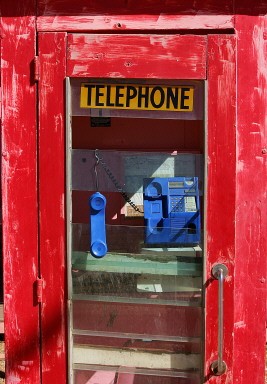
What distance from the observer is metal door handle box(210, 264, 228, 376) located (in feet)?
7.91

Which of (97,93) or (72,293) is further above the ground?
(97,93)

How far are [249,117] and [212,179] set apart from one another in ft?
0.98

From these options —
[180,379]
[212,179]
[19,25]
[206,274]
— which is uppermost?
[19,25]

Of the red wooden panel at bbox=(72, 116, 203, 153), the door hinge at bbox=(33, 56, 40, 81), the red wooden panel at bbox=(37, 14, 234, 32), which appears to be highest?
the red wooden panel at bbox=(37, 14, 234, 32)

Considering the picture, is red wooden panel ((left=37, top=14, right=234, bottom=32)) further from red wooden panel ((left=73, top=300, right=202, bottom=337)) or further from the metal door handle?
red wooden panel ((left=73, top=300, right=202, bottom=337))

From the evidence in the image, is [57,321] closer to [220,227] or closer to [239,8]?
[220,227]

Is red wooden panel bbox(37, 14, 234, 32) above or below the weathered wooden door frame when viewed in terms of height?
above

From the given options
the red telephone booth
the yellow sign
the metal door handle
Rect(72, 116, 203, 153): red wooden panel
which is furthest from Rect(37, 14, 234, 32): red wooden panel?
the metal door handle

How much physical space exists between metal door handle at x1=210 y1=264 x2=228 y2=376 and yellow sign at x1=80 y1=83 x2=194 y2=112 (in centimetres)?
67

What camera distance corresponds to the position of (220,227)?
8.07ft

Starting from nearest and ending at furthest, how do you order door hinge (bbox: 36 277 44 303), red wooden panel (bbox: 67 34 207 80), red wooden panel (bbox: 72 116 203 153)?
red wooden panel (bbox: 67 34 207 80)
door hinge (bbox: 36 277 44 303)
red wooden panel (bbox: 72 116 203 153)

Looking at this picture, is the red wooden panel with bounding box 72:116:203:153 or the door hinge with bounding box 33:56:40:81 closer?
the door hinge with bounding box 33:56:40:81

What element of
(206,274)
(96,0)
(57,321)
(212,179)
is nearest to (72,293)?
(57,321)

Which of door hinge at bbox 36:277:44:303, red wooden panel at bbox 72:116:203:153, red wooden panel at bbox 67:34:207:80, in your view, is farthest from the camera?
red wooden panel at bbox 72:116:203:153
